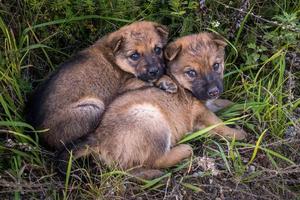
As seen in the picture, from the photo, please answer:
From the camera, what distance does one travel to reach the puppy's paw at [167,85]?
16.7 feet

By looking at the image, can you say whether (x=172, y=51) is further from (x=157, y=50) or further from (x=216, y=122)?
(x=216, y=122)

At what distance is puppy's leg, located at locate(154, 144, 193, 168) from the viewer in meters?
4.72

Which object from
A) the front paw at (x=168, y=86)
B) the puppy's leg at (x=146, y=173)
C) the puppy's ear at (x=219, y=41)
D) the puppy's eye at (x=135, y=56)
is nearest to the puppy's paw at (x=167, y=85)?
the front paw at (x=168, y=86)

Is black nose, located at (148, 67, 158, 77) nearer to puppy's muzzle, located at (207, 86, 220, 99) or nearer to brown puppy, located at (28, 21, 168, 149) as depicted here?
brown puppy, located at (28, 21, 168, 149)

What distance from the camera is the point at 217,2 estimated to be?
226 inches

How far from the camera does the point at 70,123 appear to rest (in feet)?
15.4

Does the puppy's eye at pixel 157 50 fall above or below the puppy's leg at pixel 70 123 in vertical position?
above

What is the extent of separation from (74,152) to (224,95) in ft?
6.79

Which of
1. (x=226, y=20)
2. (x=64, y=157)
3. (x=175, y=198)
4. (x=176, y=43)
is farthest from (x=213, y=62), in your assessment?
(x=64, y=157)

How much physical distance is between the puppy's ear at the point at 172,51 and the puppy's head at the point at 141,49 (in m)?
0.10

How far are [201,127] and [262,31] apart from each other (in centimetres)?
151

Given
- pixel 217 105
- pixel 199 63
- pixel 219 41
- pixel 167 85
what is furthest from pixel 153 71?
pixel 217 105

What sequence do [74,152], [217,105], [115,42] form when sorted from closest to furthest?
[74,152] → [115,42] → [217,105]

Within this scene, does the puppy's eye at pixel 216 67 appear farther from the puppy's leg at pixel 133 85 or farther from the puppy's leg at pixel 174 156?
the puppy's leg at pixel 174 156
